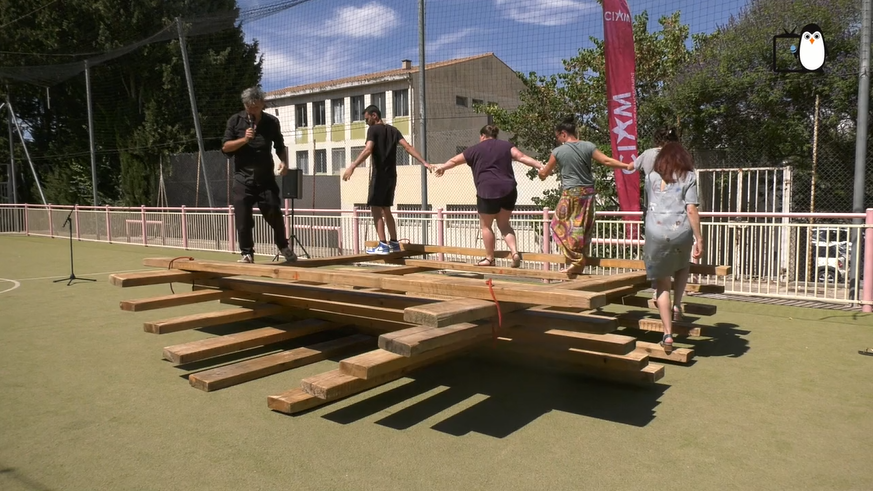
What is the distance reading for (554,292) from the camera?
3.71 m

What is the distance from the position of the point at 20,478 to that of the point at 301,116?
38438mm

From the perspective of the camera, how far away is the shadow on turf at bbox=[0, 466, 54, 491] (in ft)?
9.55

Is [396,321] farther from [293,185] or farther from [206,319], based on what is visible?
[293,185]

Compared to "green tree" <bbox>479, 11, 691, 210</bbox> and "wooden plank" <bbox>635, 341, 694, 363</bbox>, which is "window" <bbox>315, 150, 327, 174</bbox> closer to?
"green tree" <bbox>479, 11, 691, 210</bbox>

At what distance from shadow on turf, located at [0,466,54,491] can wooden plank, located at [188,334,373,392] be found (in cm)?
139

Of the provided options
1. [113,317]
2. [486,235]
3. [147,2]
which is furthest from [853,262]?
[147,2]

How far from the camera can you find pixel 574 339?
170 inches

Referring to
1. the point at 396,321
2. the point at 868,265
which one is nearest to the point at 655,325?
the point at 396,321

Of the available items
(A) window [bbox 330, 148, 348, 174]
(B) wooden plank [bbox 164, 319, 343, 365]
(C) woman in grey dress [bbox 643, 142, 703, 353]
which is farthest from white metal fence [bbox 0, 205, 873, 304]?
(A) window [bbox 330, 148, 348, 174]

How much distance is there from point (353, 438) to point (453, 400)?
35.4 inches

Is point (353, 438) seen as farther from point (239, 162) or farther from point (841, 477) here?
point (239, 162)

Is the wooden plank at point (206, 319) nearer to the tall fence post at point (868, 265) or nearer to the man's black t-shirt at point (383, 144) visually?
the man's black t-shirt at point (383, 144)

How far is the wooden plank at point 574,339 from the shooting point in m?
4.04

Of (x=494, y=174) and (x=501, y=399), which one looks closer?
(x=501, y=399)
